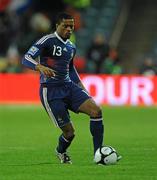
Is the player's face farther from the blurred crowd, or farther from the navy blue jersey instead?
the blurred crowd

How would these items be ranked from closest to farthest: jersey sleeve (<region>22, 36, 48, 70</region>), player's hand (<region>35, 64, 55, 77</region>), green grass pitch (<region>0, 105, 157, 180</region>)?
green grass pitch (<region>0, 105, 157, 180</region>) → player's hand (<region>35, 64, 55, 77</region>) → jersey sleeve (<region>22, 36, 48, 70</region>)

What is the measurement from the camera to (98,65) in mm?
28688

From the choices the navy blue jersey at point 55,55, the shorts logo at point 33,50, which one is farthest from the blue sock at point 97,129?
the shorts logo at point 33,50

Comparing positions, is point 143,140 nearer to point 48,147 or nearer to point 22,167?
point 48,147

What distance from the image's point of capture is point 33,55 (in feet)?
38.7

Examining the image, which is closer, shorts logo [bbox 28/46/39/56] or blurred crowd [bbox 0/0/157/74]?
shorts logo [bbox 28/46/39/56]

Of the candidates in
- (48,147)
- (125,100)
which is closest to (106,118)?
(125,100)

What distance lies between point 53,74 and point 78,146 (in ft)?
12.5

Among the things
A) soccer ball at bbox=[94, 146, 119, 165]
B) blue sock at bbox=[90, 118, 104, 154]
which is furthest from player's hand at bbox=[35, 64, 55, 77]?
soccer ball at bbox=[94, 146, 119, 165]

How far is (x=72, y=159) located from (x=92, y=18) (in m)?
20.4

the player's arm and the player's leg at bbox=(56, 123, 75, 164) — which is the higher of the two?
the player's arm

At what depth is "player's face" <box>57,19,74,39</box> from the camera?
468 inches

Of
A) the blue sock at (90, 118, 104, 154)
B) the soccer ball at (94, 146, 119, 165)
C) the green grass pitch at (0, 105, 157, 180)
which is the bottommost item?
the green grass pitch at (0, 105, 157, 180)

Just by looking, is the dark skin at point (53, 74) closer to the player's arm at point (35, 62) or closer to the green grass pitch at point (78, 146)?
the player's arm at point (35, 62)
